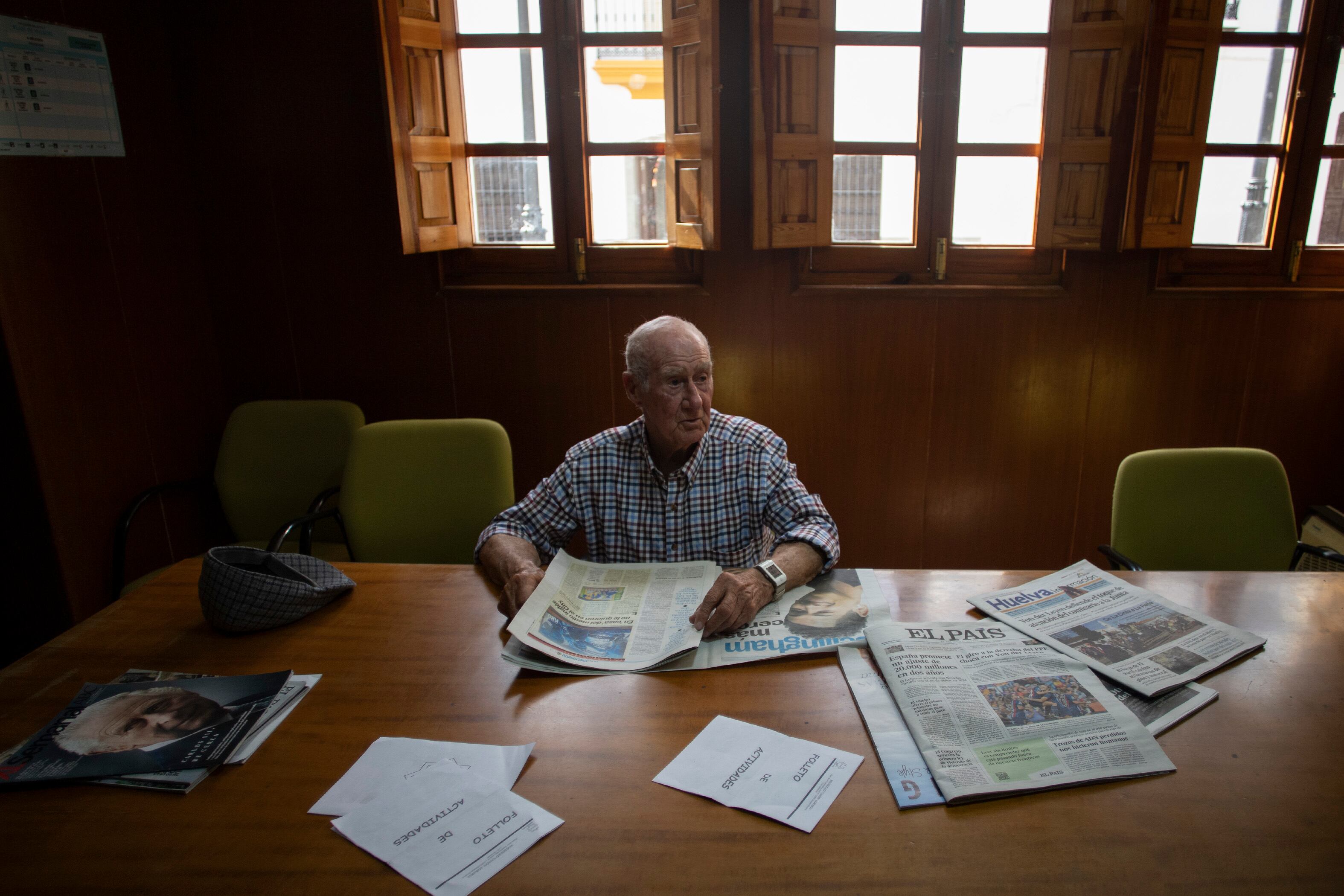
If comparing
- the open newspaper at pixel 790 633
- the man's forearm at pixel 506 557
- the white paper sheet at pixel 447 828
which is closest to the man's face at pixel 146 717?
the white paper sheet at pixel 447 828

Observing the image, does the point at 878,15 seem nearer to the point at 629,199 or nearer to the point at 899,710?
the point at 629,199

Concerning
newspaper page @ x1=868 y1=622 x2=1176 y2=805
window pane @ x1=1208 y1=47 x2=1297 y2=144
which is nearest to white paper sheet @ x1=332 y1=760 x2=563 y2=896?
newspaper page @ x1=868 y1=622 x2=1176 y2=805

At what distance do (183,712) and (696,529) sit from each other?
1011mm

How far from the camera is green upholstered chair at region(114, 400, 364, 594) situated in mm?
2609

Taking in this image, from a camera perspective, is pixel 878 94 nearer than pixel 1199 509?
No

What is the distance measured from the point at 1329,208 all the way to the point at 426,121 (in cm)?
313

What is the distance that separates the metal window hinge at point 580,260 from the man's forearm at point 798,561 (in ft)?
5.14

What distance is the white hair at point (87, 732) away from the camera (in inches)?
40.9

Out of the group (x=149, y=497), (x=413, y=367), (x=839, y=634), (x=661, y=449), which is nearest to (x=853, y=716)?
(x=839, y=634)

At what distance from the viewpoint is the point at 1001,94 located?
2.65 m

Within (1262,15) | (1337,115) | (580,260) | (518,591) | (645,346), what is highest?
(1262,15)

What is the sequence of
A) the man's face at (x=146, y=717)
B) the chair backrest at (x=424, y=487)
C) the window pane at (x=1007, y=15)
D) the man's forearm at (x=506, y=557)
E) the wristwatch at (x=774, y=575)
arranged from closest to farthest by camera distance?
the man's face at (x=146, y=717) → the wristwatch at (x=774, y=575) → the man's forearm at (x=506, y=557) → the chair backrest at (x=424, y=487) → the window pane at (x=1007, y=15)

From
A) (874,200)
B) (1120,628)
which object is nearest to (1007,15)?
(874,200)

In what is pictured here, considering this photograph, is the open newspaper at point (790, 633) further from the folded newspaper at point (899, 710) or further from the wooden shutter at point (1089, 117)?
the wooden shutter at point (1089, 117)
